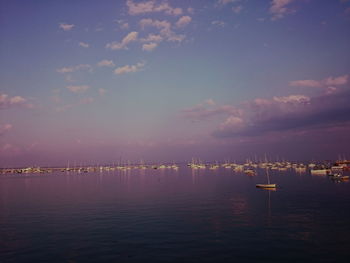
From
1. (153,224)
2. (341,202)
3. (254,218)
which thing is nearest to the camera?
(153,224)

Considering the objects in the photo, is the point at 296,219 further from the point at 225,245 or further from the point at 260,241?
the point at 225,245

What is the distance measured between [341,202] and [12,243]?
6186 centimetres

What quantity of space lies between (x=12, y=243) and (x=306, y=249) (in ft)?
112

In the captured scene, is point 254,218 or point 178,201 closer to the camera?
point 254,218

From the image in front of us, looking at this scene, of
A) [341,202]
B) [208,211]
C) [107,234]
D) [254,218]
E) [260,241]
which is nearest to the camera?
[260,241]

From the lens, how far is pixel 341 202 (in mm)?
61094

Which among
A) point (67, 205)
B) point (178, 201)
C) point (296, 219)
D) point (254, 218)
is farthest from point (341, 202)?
point (67, 205)

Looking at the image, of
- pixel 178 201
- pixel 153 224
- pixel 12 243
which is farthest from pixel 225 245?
pixel 178 201

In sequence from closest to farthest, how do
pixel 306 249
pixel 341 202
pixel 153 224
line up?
pixel 306 249 < pixel 153 224 < pixel 341 202

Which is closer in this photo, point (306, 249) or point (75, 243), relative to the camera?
point (306, 249)

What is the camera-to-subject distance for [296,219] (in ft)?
149

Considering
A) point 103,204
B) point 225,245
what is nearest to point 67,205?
point 103,204

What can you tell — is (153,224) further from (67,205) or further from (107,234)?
(67,205)

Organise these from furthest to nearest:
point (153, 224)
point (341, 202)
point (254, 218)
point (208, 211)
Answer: point (341, 202) → point (208, 211) → point (254, 218) → point (153, 224)
